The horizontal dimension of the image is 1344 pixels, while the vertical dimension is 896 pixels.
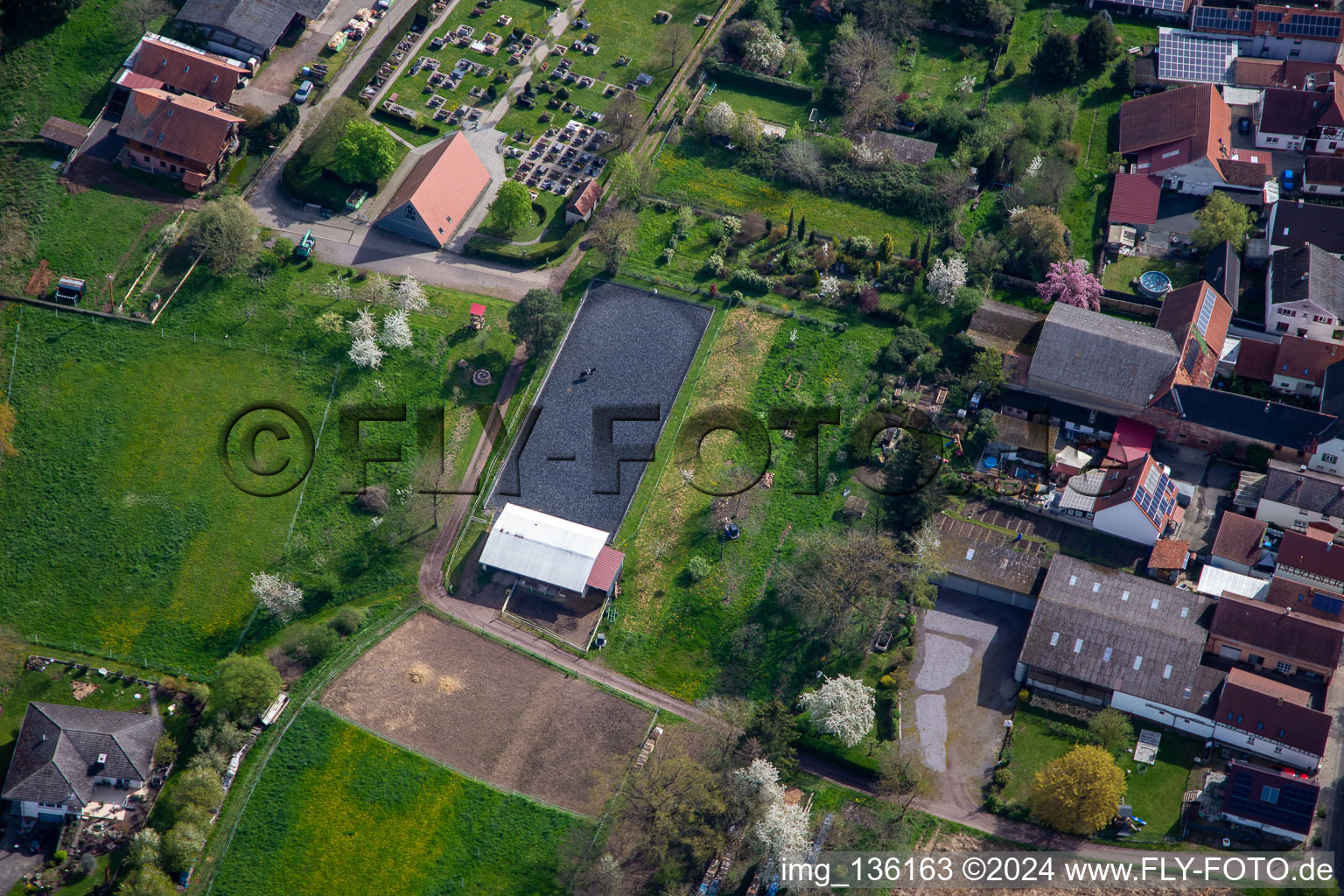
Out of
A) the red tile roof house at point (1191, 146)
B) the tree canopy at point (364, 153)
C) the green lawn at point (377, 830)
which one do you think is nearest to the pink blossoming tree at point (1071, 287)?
the red tile roof house at point (1191, 146)

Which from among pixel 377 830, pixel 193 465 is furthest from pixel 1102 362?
pixel 193 465

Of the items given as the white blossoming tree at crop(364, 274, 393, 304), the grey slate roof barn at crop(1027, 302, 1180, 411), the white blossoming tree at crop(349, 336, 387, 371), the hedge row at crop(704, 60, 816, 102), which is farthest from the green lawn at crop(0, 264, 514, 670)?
the grey slate roof barn at crop(1027, 302, 1180, 411)

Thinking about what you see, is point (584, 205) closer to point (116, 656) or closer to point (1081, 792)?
point (116, 656)

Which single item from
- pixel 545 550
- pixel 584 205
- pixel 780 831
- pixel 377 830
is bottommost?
pixel 377 830

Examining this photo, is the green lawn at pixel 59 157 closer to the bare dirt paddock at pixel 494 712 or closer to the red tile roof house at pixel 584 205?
the red tile roof house at pixel 584 205

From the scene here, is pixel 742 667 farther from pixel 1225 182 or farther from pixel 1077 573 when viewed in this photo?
pixel 1225 182

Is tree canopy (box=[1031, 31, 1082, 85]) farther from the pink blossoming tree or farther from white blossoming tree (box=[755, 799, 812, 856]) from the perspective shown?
white blossoming tree (box=[755, 799, 812, 856])

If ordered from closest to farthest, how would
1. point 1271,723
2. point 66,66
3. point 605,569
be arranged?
point 1271,723
point 605,569
point 66,66
